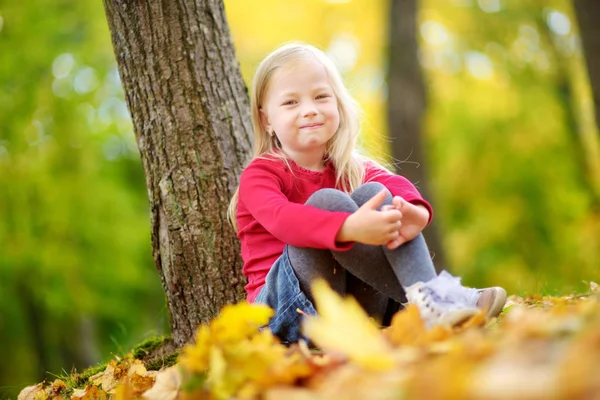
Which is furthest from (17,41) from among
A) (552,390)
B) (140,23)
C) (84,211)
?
(552,390)

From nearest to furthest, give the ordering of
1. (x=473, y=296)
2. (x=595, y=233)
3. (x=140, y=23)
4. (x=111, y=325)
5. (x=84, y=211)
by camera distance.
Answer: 1. (x=473, y=296)
2. (x=140, y=23)
3. (x=84, y=211)
4. (x=595, y=233)
5. (x=111, y=325)

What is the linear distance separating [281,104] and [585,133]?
10.5m

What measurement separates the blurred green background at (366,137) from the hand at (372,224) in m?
7.04

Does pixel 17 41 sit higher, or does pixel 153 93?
pixel 17 41

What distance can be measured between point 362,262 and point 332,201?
226 millimetres

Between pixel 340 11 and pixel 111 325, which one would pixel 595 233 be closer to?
pixel 340 11

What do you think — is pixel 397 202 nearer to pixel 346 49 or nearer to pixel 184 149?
pixel 184 149

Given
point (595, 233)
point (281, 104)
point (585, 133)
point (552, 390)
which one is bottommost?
point (595, 233)

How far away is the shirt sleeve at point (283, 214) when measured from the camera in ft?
6.46

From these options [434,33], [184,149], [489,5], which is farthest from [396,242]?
[489,5]

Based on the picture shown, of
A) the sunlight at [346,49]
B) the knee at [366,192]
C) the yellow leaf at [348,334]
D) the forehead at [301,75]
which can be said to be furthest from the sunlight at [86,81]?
the yellow leaf at [348,334]

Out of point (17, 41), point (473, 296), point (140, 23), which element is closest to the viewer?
point (473, 296)

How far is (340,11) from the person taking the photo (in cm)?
1110

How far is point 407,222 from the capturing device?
203cm
